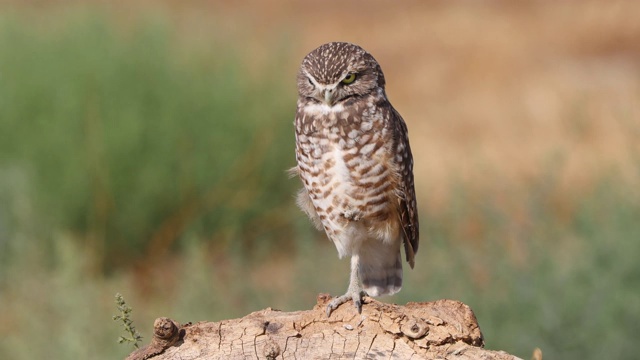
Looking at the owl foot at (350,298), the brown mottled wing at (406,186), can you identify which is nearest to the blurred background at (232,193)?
the brown mottled wing at (406,186)

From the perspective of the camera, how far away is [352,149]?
17.0ft

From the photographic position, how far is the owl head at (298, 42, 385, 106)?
16.5 feet

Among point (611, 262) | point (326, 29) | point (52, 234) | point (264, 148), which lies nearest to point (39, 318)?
point (52, 234)

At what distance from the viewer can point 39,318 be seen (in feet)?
25.7

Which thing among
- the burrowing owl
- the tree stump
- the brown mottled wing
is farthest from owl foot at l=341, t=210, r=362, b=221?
the tree stump

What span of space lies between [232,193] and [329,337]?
8.18 metres

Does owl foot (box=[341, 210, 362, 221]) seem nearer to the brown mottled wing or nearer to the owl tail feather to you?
the brown mottled wing

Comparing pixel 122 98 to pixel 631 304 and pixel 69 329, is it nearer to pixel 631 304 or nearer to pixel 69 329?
pixel 69 329

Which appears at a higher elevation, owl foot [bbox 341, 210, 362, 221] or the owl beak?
the owl beak

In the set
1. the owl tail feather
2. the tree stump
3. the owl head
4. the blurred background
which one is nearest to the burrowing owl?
the owl head

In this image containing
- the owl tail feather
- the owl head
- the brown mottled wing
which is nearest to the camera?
the owl head

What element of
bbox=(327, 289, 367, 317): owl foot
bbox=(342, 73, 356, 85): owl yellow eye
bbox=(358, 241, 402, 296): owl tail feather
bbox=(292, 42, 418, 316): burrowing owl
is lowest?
bbox=(327, 289, 367, 317): owl foot

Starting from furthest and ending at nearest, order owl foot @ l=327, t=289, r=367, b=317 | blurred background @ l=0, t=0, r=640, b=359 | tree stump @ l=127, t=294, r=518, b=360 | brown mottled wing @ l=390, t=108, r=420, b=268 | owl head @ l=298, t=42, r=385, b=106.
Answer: blurred background @ l=0, t=0, r=640, b=359
brown mottled wing @ l=390, t=108, r=420, b=268
owl head @ l=298, t=42, r=385, b=106
owl foot @ l=327, t=289, r=367, b=317
tree stump @ l=127, t=294, r=518, b=360

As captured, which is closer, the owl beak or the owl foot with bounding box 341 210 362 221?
the owl beak
